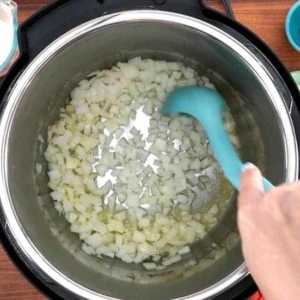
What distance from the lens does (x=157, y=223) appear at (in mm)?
967

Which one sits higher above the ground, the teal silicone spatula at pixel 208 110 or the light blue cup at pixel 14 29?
the light blue cup at pixel 14 29

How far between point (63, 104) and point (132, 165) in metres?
0.15

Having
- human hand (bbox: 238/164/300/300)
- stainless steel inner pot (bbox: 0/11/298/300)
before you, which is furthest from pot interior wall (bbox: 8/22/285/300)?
human hand (bbox: 238/164/300/300)

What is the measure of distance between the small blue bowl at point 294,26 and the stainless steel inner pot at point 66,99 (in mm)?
121

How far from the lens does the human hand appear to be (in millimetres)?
489

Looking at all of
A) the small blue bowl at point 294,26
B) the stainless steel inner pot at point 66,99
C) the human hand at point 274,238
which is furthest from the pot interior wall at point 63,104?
the human hand at point 274,238

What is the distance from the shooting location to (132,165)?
3.23 feet

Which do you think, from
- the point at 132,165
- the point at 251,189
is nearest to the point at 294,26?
the point at 132,165

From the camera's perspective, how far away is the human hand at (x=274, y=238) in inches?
19.3

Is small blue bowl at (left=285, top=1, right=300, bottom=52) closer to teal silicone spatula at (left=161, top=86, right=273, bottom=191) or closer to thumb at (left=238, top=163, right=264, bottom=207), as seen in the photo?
teal silicone spatula at (left=161, top=86, right=273, bottom=191)

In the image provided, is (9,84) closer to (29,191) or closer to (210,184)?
(29,191)

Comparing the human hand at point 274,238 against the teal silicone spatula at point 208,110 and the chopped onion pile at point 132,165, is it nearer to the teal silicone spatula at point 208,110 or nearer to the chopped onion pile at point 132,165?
the teal silicone spatula at point 208,110

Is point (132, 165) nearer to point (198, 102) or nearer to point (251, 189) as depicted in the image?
point (198, 102)

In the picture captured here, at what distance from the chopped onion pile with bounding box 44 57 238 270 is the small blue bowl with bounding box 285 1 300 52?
146mm
